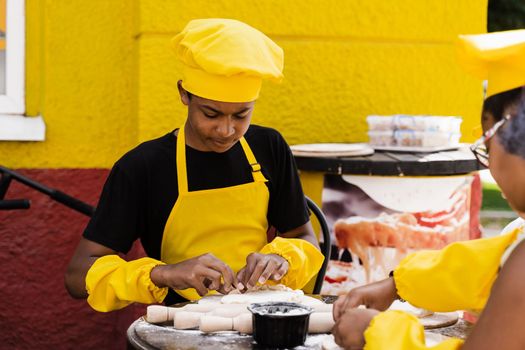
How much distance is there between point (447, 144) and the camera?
4.11m

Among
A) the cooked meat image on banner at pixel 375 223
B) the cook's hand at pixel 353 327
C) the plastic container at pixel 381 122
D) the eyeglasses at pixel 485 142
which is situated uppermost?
the eyeglasses at pixel 485 142

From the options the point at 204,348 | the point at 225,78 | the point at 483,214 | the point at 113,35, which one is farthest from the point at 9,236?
the point at 483,214

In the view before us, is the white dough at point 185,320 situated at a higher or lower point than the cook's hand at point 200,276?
lower

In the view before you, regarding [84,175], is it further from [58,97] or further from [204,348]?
[204,348]

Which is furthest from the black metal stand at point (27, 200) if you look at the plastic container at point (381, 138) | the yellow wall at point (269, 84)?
the plastic container at point (381, 138)

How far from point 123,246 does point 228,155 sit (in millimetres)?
481

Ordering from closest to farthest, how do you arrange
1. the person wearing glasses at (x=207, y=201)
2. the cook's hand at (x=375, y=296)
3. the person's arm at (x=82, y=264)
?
the cook's hand at (x=375, y=296)
the person wearing glasses at (x=207, y=201)
the person's arm at (x=82, y=264)

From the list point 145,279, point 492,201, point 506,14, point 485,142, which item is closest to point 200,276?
point 145,279

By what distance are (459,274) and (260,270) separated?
87 centimetres

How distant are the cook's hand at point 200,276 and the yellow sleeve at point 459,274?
684 mm

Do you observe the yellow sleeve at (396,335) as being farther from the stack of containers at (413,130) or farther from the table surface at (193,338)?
the stack of containers at (413,130)

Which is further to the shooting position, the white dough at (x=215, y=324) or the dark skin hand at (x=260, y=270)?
the dark skin hand at (x=260, y=270)

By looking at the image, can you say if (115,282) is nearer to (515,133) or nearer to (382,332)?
(382,332)

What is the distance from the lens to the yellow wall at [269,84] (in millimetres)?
4117
